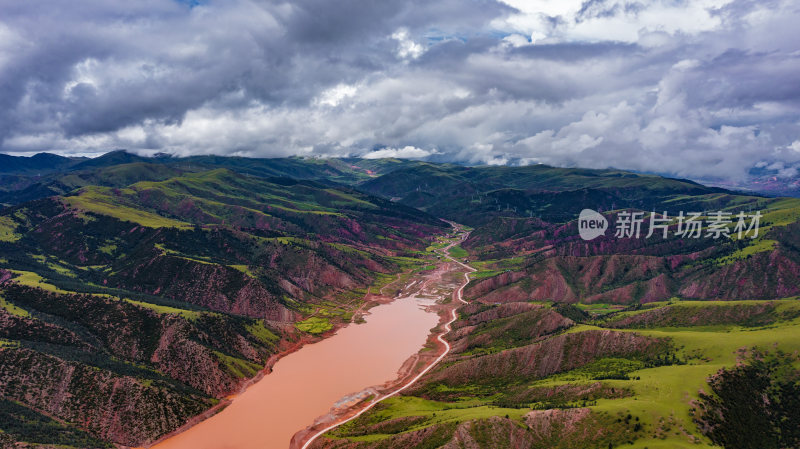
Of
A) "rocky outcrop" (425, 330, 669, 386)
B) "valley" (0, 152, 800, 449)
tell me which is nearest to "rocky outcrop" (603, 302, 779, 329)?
"valley" (0, 152, 800, 449)

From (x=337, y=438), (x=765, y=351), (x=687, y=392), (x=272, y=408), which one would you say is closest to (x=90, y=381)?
(x=272, y=408)

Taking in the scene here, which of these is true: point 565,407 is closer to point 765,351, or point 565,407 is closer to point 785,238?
point 765,351

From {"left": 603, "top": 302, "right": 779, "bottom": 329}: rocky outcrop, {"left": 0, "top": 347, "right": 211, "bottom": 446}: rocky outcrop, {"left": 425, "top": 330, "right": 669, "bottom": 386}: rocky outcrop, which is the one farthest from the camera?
{"left": 603, "top": 302, "right": 779, "bottom": 329}: rocky outcrop

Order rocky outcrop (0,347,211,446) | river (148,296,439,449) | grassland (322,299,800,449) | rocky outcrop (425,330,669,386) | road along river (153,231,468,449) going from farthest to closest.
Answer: rocky outcrop (425,330,669,386) < road along river (153,231,468,449) < river (148,296,439,449) < rocky outcrop (0,347,211,446) < grassland (322,299,800,449)

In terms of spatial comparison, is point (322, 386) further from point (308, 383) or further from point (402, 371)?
point (402, 371)

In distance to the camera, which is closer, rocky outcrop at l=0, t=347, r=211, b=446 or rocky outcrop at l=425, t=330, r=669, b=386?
rocky outcrop at l=0, t=347, r=211, b=446

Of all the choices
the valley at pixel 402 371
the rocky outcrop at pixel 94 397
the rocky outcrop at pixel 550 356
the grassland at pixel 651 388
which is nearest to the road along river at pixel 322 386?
the valley at pixel 402 371

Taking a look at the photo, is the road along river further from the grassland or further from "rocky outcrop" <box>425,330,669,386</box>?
"rocky outcrop" <box>425,330,669,386</box>

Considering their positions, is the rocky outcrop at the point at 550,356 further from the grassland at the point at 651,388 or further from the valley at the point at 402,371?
the grassland at the point at 651,388
